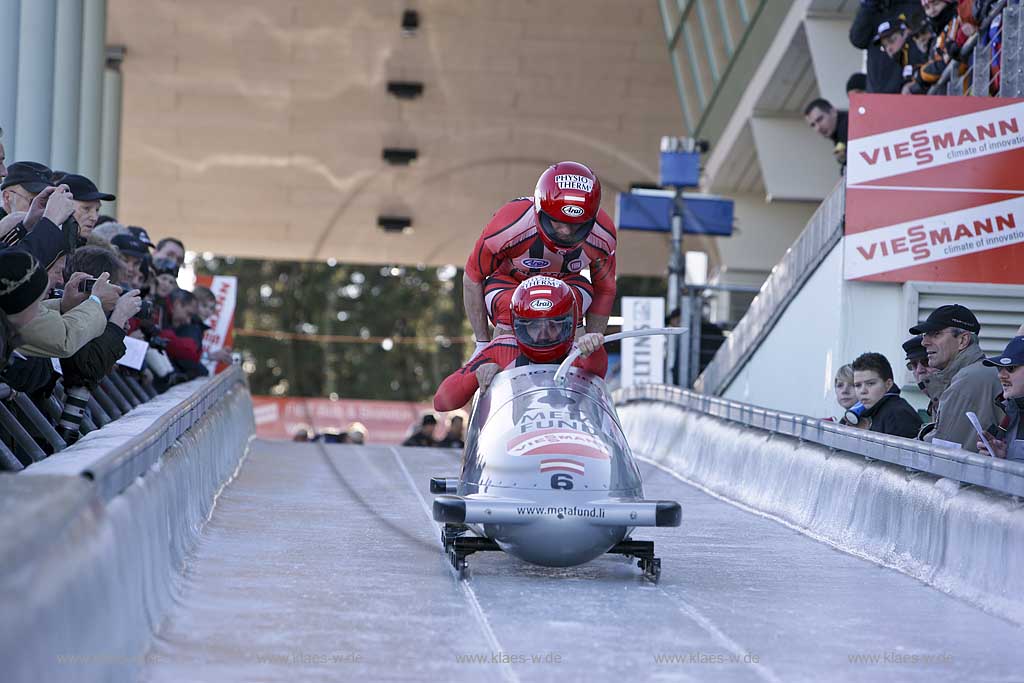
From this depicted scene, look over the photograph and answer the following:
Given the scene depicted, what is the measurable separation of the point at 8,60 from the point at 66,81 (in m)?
2.99

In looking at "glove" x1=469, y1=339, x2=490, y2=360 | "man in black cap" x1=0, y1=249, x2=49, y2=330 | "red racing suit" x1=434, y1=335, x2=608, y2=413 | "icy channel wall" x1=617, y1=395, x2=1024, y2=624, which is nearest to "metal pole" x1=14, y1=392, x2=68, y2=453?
"man in black cap" x1=0, y1=249, x2=49, y2=330

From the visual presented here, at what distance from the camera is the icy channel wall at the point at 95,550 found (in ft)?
7.59

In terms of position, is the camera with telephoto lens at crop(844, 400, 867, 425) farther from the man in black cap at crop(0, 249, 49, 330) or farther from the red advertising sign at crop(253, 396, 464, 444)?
the red advertising sign at crop(253, 396, 464, 444)

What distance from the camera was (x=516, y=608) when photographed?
13.6 ft

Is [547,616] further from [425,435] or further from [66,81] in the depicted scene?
[425,435]

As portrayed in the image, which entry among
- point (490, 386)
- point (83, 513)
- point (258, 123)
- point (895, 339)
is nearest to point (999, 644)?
point (490, 386)

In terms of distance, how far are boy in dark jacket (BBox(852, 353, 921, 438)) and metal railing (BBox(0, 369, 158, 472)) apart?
3466mm

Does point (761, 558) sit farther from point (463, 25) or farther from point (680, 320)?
point (463, 25)

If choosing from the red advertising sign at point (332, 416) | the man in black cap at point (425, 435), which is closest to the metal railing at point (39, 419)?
the man in black cap at point (425, 435)

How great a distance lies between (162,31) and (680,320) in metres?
11.8

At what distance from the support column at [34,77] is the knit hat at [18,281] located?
689 cm

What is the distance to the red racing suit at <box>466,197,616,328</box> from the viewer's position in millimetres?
5840

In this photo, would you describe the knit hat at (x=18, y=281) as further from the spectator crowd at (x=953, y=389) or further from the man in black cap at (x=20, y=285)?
the spectator crowd at (x=953, y=389)

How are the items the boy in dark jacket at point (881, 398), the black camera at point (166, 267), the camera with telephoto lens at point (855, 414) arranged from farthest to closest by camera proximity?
the black camera at point (166, 267), the camera with telephoto lens at point (855, 414), the boy in dark jacket at point (881, 398)
